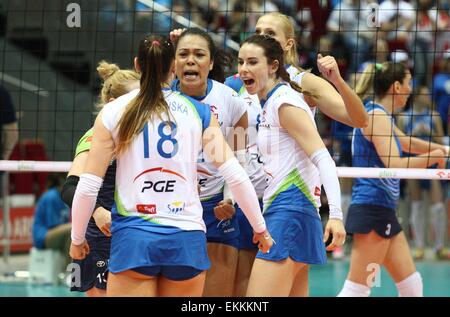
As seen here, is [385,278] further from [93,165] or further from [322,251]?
[93,165]

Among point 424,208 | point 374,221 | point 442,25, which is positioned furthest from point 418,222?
point 374,221

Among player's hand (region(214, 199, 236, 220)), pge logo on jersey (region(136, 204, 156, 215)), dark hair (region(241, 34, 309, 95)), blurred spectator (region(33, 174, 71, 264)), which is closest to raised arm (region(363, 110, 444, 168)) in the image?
dark hair (region(241, 34, 309, 95))

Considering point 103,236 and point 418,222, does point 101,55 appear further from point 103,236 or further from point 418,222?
point 103,236

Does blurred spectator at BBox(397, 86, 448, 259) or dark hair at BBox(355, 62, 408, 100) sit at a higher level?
dark hair at BBox(355, 62, 408, 100)

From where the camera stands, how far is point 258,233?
15.7ft

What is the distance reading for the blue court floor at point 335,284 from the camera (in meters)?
10.2

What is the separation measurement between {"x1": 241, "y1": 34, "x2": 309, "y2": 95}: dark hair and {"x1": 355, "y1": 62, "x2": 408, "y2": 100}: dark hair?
6.17 ft

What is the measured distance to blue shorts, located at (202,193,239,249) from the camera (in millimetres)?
5812

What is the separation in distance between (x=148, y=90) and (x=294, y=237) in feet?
4.03

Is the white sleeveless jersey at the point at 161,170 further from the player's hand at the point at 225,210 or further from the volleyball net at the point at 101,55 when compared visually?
the volleyball net at the point at 101,55

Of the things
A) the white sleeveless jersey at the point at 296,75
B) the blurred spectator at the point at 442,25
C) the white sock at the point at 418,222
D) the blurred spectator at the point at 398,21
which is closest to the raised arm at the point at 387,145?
the white sleeveless jersey at the point at 296,75

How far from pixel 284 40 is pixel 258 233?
5.67 feet

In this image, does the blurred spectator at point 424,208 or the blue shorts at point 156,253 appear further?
the blurred spectator at point 424,208

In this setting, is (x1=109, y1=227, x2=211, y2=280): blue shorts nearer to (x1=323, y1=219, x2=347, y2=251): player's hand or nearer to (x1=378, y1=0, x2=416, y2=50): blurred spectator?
(x1=323, y1=219, x2=347, y2=251): player's hand
